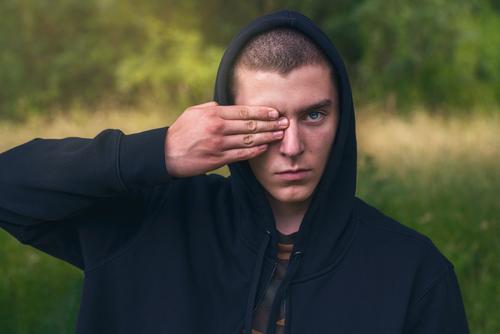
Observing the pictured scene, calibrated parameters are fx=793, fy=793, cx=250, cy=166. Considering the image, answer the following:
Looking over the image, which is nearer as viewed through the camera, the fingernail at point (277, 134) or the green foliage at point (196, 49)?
the fingernail at point (277, 134)

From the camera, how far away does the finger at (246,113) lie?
7.72ft

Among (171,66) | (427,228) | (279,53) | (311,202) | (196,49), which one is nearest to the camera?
(279,53)

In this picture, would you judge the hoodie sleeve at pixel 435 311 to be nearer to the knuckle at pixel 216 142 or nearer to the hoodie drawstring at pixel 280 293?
the hoodie drawstring at pixel 280 293

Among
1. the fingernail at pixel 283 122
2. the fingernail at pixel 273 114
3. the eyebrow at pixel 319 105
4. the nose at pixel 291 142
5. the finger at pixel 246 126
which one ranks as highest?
the eyebrow at pixel 319 105

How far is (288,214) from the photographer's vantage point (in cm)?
271

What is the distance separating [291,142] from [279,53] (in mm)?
287

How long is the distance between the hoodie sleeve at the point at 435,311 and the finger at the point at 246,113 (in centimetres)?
79

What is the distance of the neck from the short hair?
15.7 inches

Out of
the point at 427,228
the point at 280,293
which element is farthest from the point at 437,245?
the point at 280,293

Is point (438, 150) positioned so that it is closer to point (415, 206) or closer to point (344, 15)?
point (415, 206)

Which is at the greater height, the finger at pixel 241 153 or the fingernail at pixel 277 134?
the fingernail at pixel 277 134

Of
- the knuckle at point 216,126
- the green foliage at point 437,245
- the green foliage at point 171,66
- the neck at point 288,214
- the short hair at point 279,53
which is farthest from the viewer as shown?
the green foliage at point 171,66

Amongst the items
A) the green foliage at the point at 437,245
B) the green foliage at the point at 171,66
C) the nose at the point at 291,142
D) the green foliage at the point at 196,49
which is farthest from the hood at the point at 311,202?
the green foliage at the point at 171,66

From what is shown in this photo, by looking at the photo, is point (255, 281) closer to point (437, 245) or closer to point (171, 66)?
point (437, 245)
